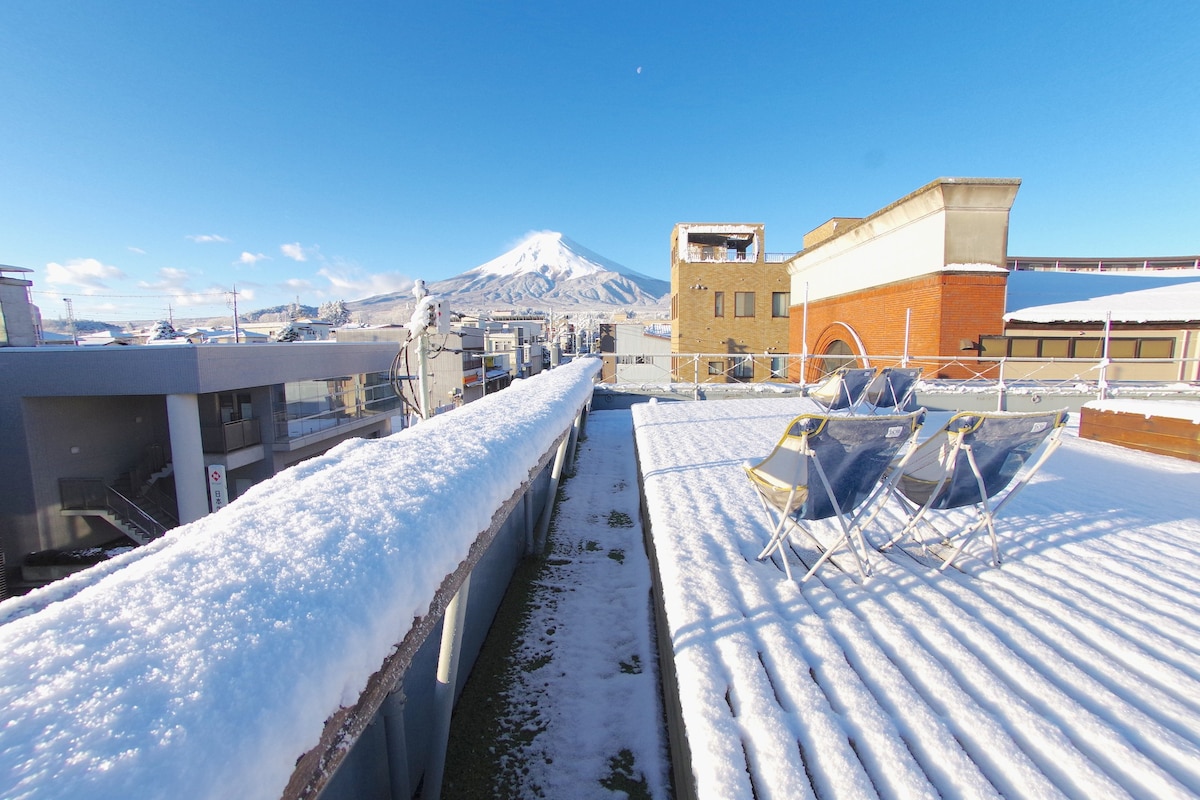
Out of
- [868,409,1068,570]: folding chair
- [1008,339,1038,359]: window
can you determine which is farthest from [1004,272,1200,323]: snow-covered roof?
[868,409,1068,570]: folding chair

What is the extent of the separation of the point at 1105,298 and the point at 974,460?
1326cm

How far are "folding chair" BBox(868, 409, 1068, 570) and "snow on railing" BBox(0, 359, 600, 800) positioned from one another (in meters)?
2.41

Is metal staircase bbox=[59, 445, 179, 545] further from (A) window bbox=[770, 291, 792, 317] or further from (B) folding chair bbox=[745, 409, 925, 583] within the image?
(A) window bbox=[770, 291, 792, 317]

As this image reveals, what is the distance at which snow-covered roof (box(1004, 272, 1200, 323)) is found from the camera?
10.2m

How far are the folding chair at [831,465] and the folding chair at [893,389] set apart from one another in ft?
15.8

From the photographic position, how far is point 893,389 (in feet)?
23.6

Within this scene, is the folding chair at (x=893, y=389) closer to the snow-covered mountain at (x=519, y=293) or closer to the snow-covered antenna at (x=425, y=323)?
the snow-covered antenna at (x=425, y=323)

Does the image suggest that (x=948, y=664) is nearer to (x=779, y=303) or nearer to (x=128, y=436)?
(x=128, y=436)

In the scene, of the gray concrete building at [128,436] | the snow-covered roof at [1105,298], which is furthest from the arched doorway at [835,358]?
the gray concrete building at [128,436]

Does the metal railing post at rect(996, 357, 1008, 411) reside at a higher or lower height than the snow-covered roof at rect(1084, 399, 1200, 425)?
lower

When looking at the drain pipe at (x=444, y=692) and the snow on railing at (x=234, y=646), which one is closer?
the snow on railing at (x=234, y=646)

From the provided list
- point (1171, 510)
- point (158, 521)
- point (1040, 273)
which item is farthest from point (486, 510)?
point (1040, 273)

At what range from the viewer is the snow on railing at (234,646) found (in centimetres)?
76

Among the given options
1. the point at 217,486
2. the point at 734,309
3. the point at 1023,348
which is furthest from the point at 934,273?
the point at 217,486
